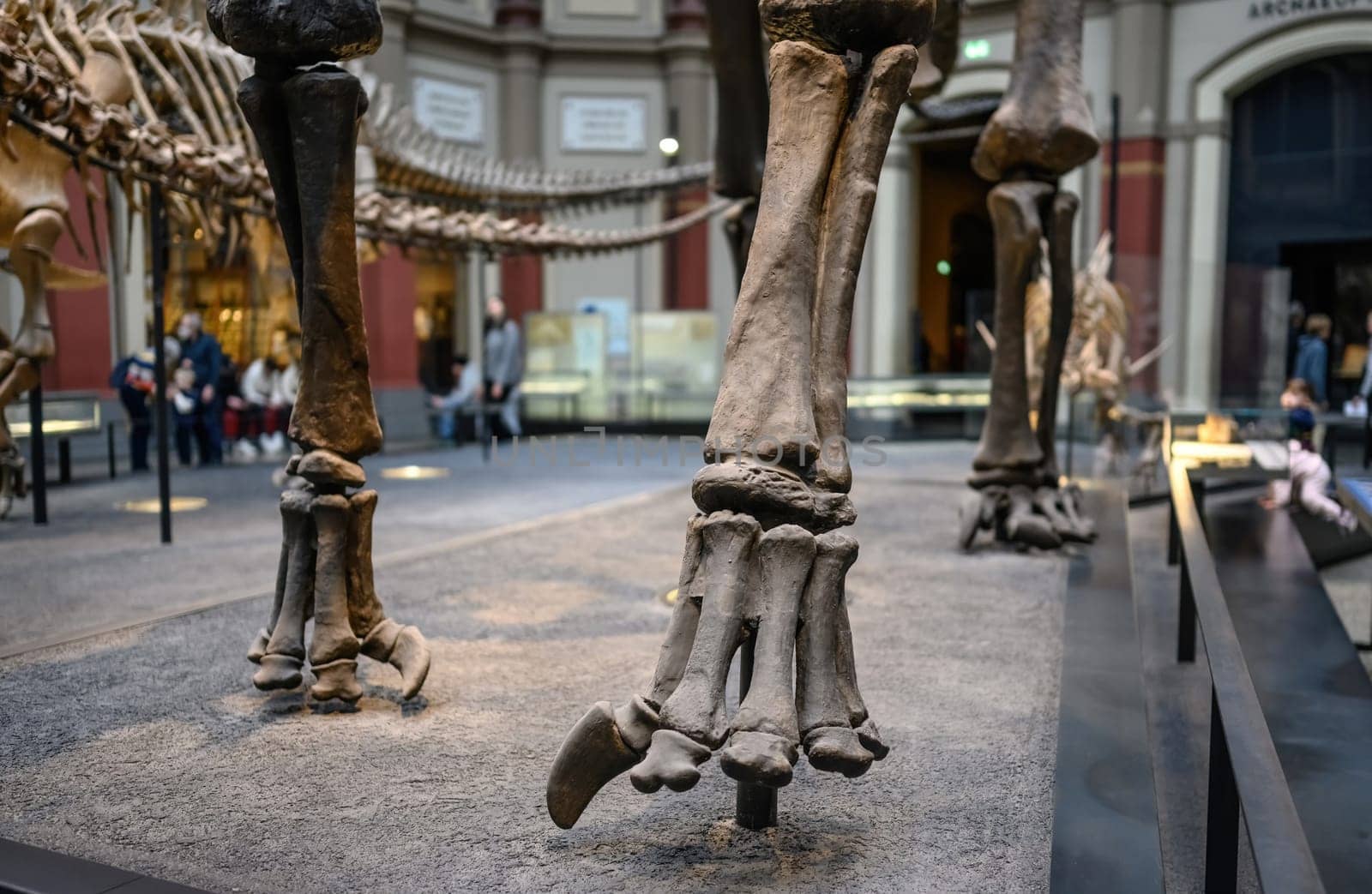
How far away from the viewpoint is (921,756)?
101 inches

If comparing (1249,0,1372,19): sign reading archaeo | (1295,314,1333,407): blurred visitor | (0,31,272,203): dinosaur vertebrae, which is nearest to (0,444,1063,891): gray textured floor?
(0,31,272,203): dinosaur vertebrae

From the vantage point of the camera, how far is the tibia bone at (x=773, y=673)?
1.61 meters

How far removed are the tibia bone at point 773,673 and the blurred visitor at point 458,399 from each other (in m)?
10.4

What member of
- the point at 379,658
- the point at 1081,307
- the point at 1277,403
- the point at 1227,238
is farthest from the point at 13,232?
the point at 1227,238

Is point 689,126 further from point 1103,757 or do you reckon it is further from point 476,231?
point 1103,757

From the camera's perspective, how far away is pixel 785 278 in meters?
2.02

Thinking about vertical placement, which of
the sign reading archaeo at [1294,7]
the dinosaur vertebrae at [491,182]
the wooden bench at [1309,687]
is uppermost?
the sign reading archaeo at [1294,7]

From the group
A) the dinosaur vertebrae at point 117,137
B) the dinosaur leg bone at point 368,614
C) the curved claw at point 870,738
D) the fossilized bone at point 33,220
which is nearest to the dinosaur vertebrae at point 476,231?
the dinosaur vertebrae at point 117,137

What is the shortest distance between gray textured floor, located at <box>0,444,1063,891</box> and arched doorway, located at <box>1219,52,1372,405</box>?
9.74m

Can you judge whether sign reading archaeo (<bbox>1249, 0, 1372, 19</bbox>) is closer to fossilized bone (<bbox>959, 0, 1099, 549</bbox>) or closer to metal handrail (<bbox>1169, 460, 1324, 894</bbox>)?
fossilized bone (<bbox>959, 0, 1099, 549</bbox>)

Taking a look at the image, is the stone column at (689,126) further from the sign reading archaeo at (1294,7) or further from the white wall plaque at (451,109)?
the sign reading archaeo at (1294,7)

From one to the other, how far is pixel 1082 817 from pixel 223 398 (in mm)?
10132

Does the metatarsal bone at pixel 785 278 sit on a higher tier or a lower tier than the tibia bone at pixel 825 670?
higher

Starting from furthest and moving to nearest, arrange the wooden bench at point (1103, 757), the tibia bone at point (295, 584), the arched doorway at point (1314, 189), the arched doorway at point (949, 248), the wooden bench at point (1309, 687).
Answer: the arched doorway at point (949, 248), the arched doorway at point (1314, 189), the tibia bone at point (295, 584), the wooden bench at point (1309, 687), the wooden bench at point (1103, 757)
